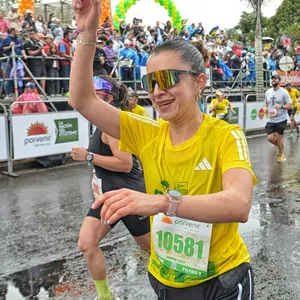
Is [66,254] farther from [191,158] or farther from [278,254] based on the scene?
[191,158]

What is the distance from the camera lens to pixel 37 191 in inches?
324

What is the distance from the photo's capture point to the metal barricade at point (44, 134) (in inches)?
384

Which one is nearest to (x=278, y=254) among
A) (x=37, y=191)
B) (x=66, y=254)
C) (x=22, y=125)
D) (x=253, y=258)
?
(x=253, y=258)

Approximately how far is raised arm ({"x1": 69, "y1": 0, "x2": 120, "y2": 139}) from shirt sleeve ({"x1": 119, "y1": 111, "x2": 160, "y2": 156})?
0.03 meters

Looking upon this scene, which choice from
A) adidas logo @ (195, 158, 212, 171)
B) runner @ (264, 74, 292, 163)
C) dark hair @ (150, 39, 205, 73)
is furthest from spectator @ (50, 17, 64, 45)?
adidas logo @ (195, 158, 212, 171)

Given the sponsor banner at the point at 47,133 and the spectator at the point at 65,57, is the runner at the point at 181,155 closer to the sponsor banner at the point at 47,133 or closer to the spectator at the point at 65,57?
the sponsor banner at the point at 47,133

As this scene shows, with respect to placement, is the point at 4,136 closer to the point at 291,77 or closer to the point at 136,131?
the point at 136,131

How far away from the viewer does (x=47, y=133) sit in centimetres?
1027

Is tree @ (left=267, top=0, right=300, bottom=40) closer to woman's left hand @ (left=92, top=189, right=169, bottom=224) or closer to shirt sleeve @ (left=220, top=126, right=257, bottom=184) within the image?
shirt sleeve @ (left=220, top=126, right=257, bottom=184)

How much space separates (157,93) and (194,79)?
183 millimetres

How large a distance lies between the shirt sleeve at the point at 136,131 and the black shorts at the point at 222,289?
674 mm

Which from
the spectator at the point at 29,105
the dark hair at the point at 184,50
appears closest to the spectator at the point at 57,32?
the spectator at the point at 29,105

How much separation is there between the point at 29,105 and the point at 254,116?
9032 millimetres

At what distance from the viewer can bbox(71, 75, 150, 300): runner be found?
3.36 m
